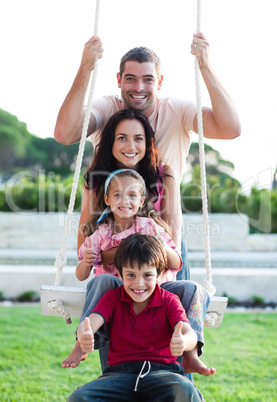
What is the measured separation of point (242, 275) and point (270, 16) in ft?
31.6

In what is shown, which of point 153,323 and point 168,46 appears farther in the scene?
point 168,46

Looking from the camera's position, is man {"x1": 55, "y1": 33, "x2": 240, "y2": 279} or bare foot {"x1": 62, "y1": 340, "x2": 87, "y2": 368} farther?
man {"x1": 55, "y1": 33, "x2": 240, "y2": 279}

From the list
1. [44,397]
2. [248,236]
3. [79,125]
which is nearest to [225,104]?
[79,125]

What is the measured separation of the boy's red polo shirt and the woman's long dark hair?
64cm

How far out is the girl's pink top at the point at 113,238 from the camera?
7.43 feet

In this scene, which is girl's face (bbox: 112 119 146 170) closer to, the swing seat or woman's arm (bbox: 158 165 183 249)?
woman's arm (bbox: 158 165 183 249)

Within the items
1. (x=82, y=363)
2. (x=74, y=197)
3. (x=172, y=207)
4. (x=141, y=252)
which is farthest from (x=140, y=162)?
(x=82, y=363)

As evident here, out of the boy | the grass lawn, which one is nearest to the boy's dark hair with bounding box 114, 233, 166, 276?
the boy

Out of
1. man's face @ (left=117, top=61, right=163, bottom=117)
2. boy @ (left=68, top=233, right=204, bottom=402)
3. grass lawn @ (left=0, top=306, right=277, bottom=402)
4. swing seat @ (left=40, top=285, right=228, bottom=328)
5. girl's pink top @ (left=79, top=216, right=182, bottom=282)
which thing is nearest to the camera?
boy @ (left=68, top=233, right=204, bottom=402)

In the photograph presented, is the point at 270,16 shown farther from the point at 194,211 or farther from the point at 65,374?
the point at 65,374

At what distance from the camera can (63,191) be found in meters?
9.66

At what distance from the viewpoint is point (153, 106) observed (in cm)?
268

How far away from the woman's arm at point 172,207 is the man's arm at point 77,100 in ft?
1.64

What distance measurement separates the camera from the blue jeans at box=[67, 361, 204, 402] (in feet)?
5.84
